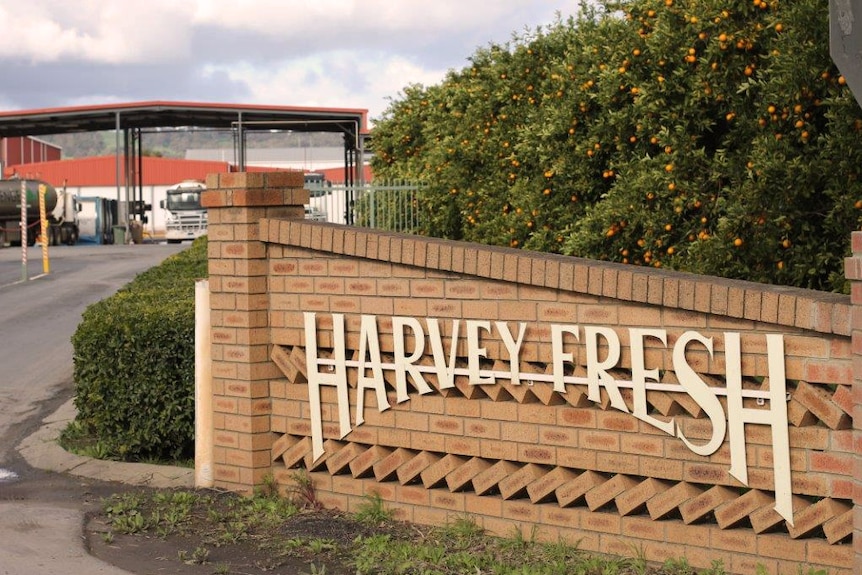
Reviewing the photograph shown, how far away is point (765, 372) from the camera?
581 centimetres

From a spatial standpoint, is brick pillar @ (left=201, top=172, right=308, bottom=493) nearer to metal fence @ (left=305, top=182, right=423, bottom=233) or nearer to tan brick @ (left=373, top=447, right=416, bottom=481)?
tan brick @ (left=373, top=447, right=416, bottom=481)

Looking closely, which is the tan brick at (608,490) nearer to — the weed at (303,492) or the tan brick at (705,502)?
the tan brick at (705,502)

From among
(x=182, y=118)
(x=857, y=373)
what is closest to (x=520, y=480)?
(x=857, y=373)

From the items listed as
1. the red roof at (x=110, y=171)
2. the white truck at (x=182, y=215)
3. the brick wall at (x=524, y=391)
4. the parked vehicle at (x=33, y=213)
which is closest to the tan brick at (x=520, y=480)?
the brick wall at (x=524, y=391)

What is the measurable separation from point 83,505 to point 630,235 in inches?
201

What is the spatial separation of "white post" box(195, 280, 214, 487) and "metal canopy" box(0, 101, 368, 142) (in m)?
34.4

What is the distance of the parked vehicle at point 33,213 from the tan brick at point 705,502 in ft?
147

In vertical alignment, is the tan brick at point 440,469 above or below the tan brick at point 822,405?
below

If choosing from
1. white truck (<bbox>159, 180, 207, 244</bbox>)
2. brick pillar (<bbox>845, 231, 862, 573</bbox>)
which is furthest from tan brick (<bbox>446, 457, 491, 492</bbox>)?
white truck (<bbox>159, 180, 207, 244</bbox>)

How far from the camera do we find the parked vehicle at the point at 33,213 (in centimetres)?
4934

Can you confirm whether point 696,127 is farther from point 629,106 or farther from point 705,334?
Result: point 705,334

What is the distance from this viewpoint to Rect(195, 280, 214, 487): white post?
8258mm

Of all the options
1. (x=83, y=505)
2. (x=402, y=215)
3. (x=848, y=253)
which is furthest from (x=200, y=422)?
(x=402, y=215)

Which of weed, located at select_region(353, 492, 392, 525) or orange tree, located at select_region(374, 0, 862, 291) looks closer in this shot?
weed, located at select_region(353, 492, 392, 525)
